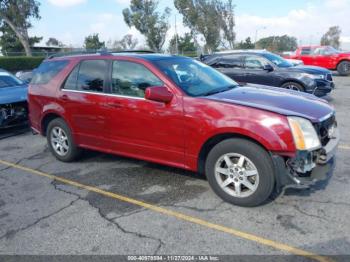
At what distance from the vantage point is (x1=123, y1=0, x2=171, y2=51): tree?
133ft

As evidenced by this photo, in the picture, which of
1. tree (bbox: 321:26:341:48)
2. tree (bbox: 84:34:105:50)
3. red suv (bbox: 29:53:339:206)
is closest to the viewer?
red suv (bbox: 29:53:339:206)

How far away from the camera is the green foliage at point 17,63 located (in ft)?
88.1

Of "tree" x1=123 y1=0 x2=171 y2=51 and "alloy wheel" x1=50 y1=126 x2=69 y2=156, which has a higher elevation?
"tree" x1=123 y1=0 x2=171 y2=51

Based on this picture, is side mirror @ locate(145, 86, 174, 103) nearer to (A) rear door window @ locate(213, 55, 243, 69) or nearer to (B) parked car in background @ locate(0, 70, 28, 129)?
(B) parked car in background @ locate(0, 70, 28, 129)

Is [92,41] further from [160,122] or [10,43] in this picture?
[160,122]

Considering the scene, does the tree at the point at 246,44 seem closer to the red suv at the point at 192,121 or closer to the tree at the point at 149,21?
the tree at the point at 149,21

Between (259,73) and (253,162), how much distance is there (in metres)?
6.96

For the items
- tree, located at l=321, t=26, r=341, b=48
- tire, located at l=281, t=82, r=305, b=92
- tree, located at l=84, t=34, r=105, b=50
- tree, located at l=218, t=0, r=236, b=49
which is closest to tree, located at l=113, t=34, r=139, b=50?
tree, located at l=84, t=34, r=105, b=50

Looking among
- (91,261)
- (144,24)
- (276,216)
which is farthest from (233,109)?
(144,24)

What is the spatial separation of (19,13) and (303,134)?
1352 inches

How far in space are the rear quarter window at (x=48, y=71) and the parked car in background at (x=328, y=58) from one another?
1641 cm

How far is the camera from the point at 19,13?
1249 inches

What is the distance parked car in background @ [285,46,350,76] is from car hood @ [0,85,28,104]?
15.7 meters

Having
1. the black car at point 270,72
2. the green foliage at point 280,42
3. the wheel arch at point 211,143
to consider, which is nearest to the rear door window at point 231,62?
the black car at point 270,72
